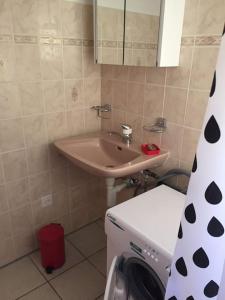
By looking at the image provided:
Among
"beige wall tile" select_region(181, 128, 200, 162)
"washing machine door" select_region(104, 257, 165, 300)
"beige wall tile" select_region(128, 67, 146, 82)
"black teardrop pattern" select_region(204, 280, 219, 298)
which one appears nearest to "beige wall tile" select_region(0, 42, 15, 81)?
"beige wall tile" select_region(128, 67, 146, 82)

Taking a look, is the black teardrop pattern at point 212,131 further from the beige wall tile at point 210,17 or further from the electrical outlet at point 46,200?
the electrical outlet at point 46,200

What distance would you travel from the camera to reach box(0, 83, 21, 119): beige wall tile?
1.48 m

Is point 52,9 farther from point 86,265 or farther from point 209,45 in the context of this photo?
point 86,265

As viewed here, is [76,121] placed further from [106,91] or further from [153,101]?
[153,101]

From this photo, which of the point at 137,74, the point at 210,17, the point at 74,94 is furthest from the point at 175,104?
the point at 74,94

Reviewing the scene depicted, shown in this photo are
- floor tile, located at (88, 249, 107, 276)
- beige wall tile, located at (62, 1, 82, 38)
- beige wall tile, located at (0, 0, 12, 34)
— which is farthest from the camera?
floor tile, located at (88, 249, 107, 276)

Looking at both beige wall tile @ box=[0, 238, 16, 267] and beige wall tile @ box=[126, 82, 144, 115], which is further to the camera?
beige wall tile @ box=[0, 238, 16, 267]

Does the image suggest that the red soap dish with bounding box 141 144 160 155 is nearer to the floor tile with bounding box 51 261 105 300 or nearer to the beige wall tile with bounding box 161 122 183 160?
the beige wall tile with bounding box 161 122 183 160

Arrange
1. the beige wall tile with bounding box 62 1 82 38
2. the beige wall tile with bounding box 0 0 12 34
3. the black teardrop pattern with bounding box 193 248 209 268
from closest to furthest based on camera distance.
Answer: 1. the black teardrop pattern with bounding box 193 248 209 268
2. the beige wall tile with bounding box 0 0 12 34
3. the beige wall tile with bounding box 62 1 82 38

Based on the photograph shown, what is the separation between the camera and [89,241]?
204 cm

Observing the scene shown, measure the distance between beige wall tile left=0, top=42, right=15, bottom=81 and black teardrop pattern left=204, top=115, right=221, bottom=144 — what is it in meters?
1.28

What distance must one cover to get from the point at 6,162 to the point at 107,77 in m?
0.91

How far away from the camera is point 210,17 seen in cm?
117

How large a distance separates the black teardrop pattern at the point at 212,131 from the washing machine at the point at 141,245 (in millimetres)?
576
